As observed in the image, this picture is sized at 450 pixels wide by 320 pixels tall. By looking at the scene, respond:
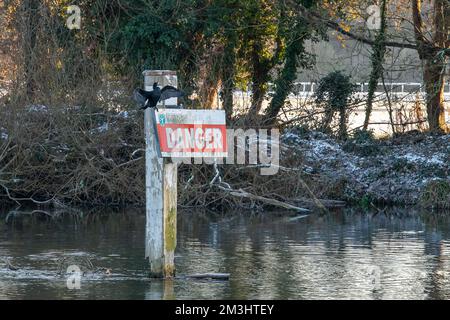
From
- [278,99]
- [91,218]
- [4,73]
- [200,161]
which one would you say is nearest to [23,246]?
[91,218]

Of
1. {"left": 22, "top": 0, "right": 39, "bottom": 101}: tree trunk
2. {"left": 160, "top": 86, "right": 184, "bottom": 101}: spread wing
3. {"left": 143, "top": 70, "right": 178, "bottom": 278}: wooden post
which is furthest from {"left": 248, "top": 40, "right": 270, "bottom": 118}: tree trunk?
{"left": 160, "top": 86, "right": 184, "bottom": 101}: spread wing

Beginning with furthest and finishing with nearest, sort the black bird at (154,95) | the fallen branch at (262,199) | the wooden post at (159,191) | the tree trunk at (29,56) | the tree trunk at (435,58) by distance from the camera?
1. the tree trunk at (435,58)
2. the tree trunk at (29,56)
3. the fallen branch at (262,199)
4. the wooden post at (159,191)
5. the black bird at (154,95)

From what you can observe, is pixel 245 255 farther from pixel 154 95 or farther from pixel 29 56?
pixel 29 56

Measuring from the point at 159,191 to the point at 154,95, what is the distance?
4.46ft

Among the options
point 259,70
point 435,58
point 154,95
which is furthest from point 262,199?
point 154,95

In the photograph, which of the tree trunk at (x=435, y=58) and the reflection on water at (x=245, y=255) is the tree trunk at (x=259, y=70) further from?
the reflection on water at (x=245, y=255)

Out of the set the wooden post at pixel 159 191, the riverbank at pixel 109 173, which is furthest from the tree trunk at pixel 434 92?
the wooden post at pixel 159 191

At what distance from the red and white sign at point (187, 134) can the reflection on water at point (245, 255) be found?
1931 mm

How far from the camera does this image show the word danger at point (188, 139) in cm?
1530

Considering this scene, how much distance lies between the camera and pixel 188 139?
50.3ft

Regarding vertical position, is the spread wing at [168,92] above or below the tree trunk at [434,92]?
below

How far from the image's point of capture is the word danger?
50.2ft

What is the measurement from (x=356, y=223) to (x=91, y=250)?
26.3 ft
